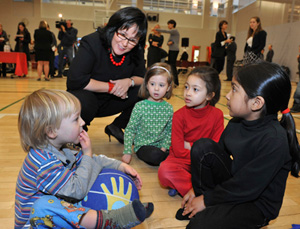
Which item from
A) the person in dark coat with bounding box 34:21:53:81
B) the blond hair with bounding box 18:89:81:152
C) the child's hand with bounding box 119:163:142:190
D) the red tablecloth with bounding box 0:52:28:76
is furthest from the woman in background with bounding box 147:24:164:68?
the blond hair with bounding box 18:89:81:152

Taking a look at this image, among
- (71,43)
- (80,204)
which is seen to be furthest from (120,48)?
(71,43)

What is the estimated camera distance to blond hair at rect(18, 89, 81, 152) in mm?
990

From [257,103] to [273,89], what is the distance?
85mm

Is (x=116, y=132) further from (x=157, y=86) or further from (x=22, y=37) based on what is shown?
(x=22, y=37)

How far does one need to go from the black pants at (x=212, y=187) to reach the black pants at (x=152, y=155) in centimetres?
63

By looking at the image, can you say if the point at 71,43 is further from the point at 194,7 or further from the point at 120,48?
the point at 194,7

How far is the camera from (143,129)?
1997 mm

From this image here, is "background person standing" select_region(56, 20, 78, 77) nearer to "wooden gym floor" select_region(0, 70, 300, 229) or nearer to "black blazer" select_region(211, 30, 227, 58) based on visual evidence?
"black blazer" select_region(211, 30, 227, 58)

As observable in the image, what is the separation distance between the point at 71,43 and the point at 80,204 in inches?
280

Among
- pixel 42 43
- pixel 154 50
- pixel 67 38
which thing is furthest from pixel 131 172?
pixel 67 38

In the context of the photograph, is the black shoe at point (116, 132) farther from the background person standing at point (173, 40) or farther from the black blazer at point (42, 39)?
the black blazer at point (42, 39)

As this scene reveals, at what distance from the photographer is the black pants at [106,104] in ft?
6.41

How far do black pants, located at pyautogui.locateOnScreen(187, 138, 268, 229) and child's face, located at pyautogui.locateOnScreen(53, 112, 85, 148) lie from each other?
0.54m

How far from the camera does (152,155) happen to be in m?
1.87
